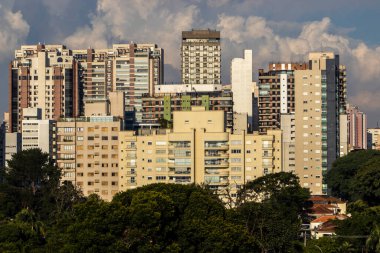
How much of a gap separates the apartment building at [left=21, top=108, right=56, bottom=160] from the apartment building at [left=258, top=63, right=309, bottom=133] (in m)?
29.5

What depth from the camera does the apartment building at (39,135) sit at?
126m

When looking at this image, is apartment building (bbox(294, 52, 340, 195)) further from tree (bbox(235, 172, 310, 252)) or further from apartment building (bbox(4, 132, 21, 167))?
apartment building (bbox(4, 132, 21, 167))

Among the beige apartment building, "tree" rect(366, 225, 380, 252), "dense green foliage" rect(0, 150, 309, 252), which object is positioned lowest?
"tree" rect(366, 225, 380, 252)

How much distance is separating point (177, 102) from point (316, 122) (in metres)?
22.2

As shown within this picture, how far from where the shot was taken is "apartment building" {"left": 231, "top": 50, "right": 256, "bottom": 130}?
140m

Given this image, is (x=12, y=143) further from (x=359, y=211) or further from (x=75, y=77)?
(x=359, y=211)

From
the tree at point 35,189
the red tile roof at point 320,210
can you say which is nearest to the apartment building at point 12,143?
the tree at point 35,189

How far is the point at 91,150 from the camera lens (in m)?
112

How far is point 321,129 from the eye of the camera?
12381 centimetres

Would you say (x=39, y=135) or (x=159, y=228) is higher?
(x=39, y=135)

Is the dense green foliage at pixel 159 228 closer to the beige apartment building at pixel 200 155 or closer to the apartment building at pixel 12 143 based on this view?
the beige apartment building at pixel 200 155

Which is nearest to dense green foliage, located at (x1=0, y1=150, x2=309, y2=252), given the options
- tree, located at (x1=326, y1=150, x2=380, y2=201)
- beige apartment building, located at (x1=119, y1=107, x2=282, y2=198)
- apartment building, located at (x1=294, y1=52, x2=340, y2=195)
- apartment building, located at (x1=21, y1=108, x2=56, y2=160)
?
beige apartment building, located at (x1=119, y1=107, x2=282, y2=198)

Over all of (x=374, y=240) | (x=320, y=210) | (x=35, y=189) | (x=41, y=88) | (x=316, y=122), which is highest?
(x=41, y=88)

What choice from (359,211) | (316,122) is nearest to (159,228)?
(359,211)
